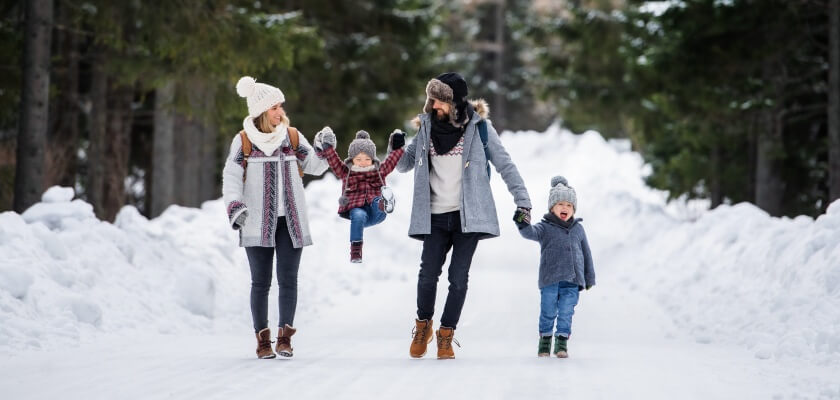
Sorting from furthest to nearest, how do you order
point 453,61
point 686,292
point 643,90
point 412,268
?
point 453,61 < point 643,90 < point 412,268 < point 686,292

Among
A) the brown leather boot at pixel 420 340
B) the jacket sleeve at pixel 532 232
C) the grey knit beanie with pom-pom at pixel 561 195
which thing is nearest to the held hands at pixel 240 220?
the brown leather boot at pixel 420 340

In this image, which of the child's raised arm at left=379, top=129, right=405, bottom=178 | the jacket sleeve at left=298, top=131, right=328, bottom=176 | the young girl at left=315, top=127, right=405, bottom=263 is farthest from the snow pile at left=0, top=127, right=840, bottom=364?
the child's raised arm at left=379, top=129, right=405, bottom=178

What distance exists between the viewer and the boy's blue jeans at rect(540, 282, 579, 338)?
26.1 ft

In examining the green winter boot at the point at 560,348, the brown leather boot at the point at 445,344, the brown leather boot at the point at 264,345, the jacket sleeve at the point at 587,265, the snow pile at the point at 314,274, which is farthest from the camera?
the snow pile at the point at 314,274

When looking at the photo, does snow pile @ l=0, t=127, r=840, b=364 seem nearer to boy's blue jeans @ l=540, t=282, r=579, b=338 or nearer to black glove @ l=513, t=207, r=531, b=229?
boy's blue jeans @ l=540, t=282, r=579, b=338

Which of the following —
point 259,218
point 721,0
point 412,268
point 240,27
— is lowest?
point 412,268

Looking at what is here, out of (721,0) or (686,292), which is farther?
(721,0)

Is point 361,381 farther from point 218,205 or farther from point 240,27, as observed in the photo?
point 218,205

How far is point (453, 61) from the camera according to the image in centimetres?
4175

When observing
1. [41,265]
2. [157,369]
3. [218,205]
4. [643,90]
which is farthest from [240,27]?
[643,90]

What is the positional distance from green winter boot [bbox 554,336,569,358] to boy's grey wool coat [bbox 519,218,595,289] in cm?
44

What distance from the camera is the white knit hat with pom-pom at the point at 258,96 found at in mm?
7465

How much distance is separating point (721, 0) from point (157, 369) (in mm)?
11327

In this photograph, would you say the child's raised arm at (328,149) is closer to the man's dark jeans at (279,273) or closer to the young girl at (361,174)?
the young girl at (361,174)
